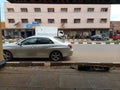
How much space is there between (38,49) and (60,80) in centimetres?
432

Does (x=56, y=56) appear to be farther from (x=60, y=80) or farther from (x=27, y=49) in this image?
(x=60, y=80)

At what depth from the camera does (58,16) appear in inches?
1880

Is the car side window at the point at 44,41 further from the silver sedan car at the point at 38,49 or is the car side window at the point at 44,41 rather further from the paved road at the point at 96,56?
the paved road at the point at 96,56

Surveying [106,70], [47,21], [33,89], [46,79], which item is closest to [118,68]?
[106,70]

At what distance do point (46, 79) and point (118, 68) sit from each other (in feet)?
11.9

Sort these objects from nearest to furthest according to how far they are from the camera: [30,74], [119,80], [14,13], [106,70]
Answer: [119,80]
[30,74]
[106,70]
[14,13]

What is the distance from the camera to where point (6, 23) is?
47.8m

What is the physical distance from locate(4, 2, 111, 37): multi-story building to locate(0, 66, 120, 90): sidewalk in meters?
40.9

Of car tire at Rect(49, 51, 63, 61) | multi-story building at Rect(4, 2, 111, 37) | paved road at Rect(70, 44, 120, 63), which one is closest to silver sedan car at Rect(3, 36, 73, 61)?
car tire at Rect(49, 51, 63, 61)

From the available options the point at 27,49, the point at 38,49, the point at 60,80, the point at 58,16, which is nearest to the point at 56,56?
the point at 38,49

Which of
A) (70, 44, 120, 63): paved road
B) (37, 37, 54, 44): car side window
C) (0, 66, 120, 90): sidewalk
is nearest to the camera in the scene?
(0, 66, 120, 90): sidewalk

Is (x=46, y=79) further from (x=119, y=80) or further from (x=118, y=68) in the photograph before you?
(x=118, y=68)

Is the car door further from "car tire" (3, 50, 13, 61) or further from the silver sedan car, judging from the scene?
"car tire" (3, 50, 13, 61)

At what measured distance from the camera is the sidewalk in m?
5.47
